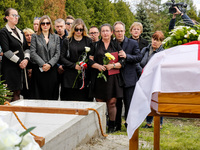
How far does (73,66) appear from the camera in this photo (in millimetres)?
5238

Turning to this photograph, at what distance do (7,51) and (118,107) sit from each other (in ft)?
7.58

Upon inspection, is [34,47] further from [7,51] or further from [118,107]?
[118,107]

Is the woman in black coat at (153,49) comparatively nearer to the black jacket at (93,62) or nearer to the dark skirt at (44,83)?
the black jacket at (93,62)

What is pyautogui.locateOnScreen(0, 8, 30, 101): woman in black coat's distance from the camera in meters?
5.46

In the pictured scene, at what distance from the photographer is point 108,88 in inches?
198

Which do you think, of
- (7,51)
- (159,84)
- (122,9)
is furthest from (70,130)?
(122,9)

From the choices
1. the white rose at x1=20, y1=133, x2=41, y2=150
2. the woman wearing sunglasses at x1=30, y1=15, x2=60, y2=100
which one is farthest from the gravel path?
the white rose at x1=20, y1=133, x2=41, y2=150

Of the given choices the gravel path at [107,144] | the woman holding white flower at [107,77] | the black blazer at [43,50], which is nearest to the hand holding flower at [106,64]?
the woman holding white flower at [107,77]

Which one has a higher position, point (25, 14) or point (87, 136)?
point (25, 14)

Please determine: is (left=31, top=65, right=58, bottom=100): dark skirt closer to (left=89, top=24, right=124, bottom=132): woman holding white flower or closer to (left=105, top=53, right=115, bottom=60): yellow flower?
(left=89, top=24, right=124, bottom=132): woman holding white flower

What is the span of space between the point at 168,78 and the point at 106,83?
2.90 metres

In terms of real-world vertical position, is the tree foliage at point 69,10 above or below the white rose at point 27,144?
above

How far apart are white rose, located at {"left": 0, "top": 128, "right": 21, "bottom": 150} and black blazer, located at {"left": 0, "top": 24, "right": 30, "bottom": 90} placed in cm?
483

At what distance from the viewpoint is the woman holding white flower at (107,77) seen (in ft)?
16.5
